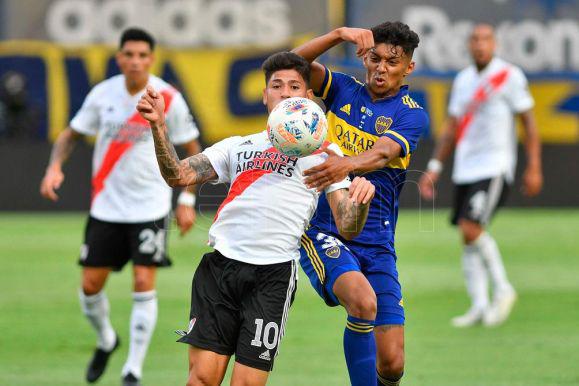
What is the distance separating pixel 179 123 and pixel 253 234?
10.5 ft

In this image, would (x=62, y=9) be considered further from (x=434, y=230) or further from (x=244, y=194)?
(x=244, y=194)

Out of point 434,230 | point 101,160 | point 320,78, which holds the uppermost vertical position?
point 320,78

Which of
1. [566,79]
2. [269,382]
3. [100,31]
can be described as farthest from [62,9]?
[269,382]

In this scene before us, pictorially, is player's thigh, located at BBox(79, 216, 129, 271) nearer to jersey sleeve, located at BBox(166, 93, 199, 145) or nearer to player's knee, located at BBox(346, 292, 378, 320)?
jersey sleeve, located at BBox(166, 93, 199, 145)

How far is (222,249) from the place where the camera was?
6227mm

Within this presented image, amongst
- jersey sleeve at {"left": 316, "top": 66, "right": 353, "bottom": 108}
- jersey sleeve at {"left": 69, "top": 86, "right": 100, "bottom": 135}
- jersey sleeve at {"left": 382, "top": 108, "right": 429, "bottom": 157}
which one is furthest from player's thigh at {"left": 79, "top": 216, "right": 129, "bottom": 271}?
jersey sleeve at {"left": 382, "top": 108, "right": 429, "bottom": 157}

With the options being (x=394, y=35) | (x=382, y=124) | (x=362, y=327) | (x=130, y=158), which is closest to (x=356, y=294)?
(x=362, y=327)

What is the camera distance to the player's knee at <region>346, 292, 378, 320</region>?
21.8 feet

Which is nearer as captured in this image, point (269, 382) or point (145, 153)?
point (269, 382)

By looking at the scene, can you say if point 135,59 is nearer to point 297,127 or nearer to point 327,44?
point 327,44

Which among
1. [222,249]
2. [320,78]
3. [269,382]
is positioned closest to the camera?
[222,249]

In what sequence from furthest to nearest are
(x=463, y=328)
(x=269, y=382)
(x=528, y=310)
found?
(x=528, y=310) < (x=463, y=328) < (x=269, y=382)

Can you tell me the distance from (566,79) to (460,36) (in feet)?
7.21

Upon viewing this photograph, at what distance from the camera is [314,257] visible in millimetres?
6980
